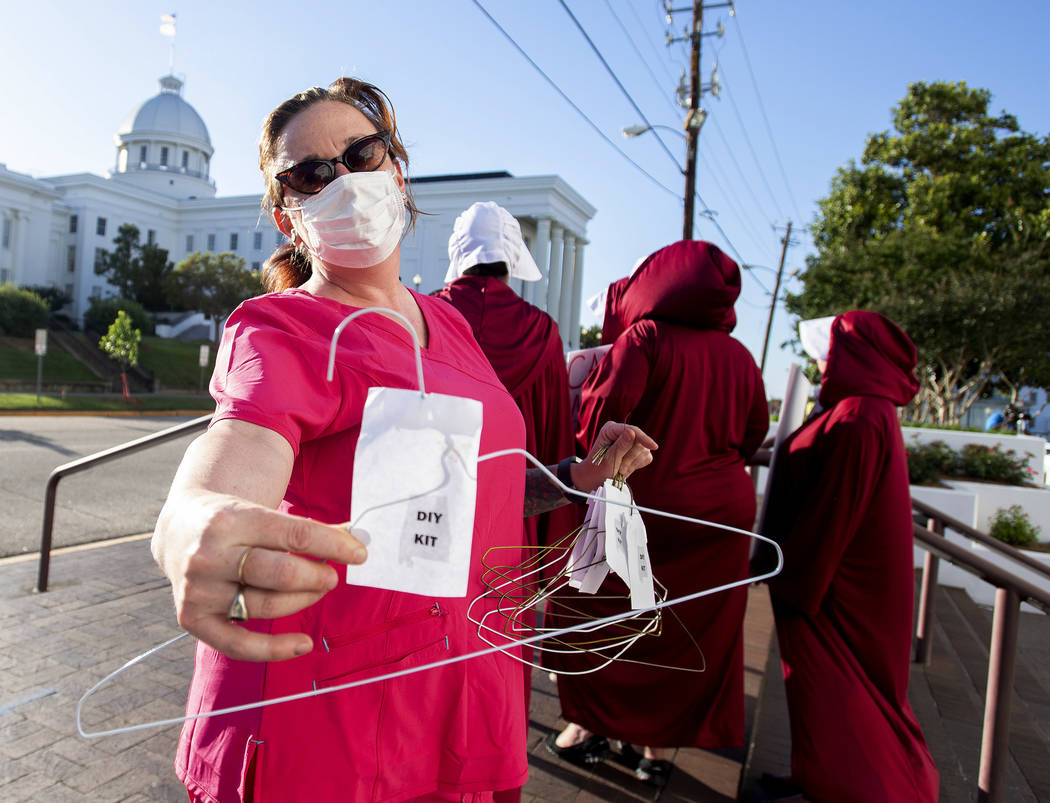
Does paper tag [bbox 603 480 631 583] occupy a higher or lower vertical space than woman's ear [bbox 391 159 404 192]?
lower

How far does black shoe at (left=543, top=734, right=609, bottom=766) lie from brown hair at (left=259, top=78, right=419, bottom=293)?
7.90ft

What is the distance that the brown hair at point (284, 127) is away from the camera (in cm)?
138

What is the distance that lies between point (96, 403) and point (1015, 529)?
87.9 feet

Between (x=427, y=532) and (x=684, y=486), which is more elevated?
(x=427, y=532)

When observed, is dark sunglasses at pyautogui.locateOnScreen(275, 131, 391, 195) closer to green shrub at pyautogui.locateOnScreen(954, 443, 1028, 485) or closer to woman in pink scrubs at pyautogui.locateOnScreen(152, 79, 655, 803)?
woman in pink scrubs at pyautogui.locateOnScreen(152, 79, 655, 803)

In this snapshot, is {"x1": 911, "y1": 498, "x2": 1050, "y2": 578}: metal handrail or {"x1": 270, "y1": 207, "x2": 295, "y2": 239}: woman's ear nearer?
{"x1": 270, "y1": 207, "x2": 295, "y2": 239}: woman's ear

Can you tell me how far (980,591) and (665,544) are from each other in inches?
211

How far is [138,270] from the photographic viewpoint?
2243 inches

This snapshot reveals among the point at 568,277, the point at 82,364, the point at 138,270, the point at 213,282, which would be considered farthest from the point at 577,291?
the point at 82,364

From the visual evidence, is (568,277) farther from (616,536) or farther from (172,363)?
(616,536)

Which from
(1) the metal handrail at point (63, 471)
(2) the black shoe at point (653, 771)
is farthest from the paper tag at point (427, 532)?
(1) the metal handrail at point (63, 471)

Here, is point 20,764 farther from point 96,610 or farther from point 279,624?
→ point 279,624

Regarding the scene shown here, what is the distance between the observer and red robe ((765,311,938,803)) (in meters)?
2.58

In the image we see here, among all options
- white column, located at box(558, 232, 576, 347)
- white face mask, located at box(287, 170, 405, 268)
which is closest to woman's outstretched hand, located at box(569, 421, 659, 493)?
white face mask, located at box(287, 170, 405, 268)
